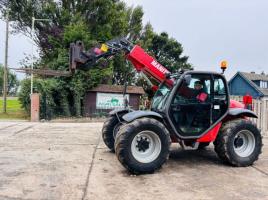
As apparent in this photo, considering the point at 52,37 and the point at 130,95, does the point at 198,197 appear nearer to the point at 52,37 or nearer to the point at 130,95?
the point at 130,95

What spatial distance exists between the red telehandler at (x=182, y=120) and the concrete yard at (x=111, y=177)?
38cm

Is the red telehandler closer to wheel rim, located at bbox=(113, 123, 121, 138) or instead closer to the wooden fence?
wheel rim, located at bbox=(113, 123, 121, 138)

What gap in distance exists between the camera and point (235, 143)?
7551 millimetres

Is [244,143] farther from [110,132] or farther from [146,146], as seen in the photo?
[110,132]

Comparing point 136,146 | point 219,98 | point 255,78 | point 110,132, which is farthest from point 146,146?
point 255,78

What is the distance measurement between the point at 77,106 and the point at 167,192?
17813mm

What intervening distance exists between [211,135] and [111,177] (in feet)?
7.82

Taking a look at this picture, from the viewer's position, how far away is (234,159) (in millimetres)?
7246

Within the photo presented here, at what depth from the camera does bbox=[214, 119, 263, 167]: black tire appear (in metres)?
7.26

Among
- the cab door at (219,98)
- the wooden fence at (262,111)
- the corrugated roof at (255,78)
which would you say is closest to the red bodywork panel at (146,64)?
the cab door at (219,98)

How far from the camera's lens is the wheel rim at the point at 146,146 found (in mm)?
6669

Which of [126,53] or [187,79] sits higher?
[126,53]

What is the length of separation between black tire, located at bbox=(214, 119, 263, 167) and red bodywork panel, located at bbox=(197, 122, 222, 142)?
8 cm

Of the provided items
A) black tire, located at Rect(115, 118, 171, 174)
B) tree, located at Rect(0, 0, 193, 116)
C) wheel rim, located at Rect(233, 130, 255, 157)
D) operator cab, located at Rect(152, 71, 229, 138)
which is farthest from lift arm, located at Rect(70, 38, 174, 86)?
tree, located at Rect(0, 0, 193, 116)
